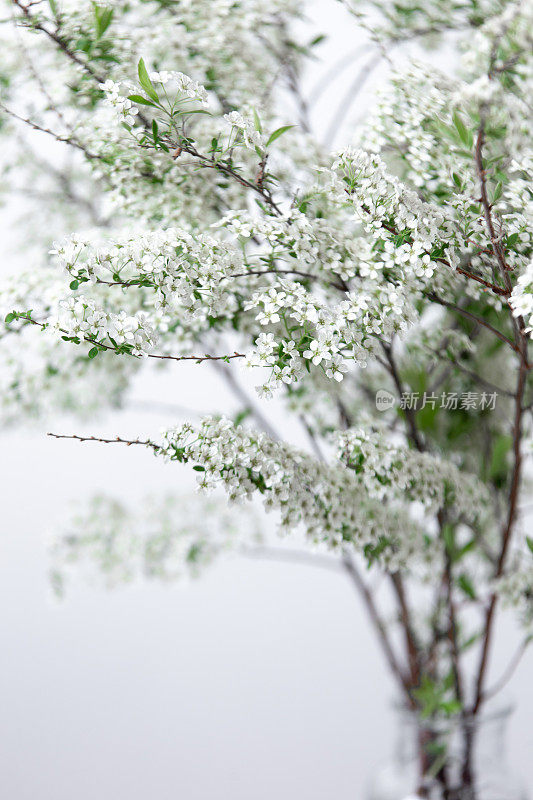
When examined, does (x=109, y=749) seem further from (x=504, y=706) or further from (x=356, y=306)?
(x=356, y=306)

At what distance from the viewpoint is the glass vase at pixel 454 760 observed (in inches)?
32.5

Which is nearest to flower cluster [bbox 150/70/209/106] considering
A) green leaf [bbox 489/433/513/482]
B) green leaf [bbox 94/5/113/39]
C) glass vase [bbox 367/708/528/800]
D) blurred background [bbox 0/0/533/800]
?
green leaf [bbox 94/5/113/39]

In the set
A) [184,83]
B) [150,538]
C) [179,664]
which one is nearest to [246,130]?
[184,83]

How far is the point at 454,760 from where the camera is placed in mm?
852

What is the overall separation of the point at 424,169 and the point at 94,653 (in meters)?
1.14

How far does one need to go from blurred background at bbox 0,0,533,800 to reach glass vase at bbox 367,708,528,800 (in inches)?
13.6

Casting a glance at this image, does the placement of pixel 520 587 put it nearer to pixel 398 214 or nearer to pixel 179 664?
pixel 398 214

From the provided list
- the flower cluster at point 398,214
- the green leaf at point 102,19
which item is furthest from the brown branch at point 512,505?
the green leaf at point 102,19

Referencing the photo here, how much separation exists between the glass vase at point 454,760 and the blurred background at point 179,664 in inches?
13.6

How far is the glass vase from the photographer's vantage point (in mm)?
825

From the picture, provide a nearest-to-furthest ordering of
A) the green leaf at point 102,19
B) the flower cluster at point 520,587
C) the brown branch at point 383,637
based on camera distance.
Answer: the green leaf at point 102,19 → the flower cluster at point 520,587 → the brown branch at point 383,637

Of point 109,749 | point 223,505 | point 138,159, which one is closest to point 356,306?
point 138,159

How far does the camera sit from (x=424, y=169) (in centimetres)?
62

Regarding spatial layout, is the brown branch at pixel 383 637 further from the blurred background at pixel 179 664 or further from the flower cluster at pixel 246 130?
the flower cluster at pixel 246 130
